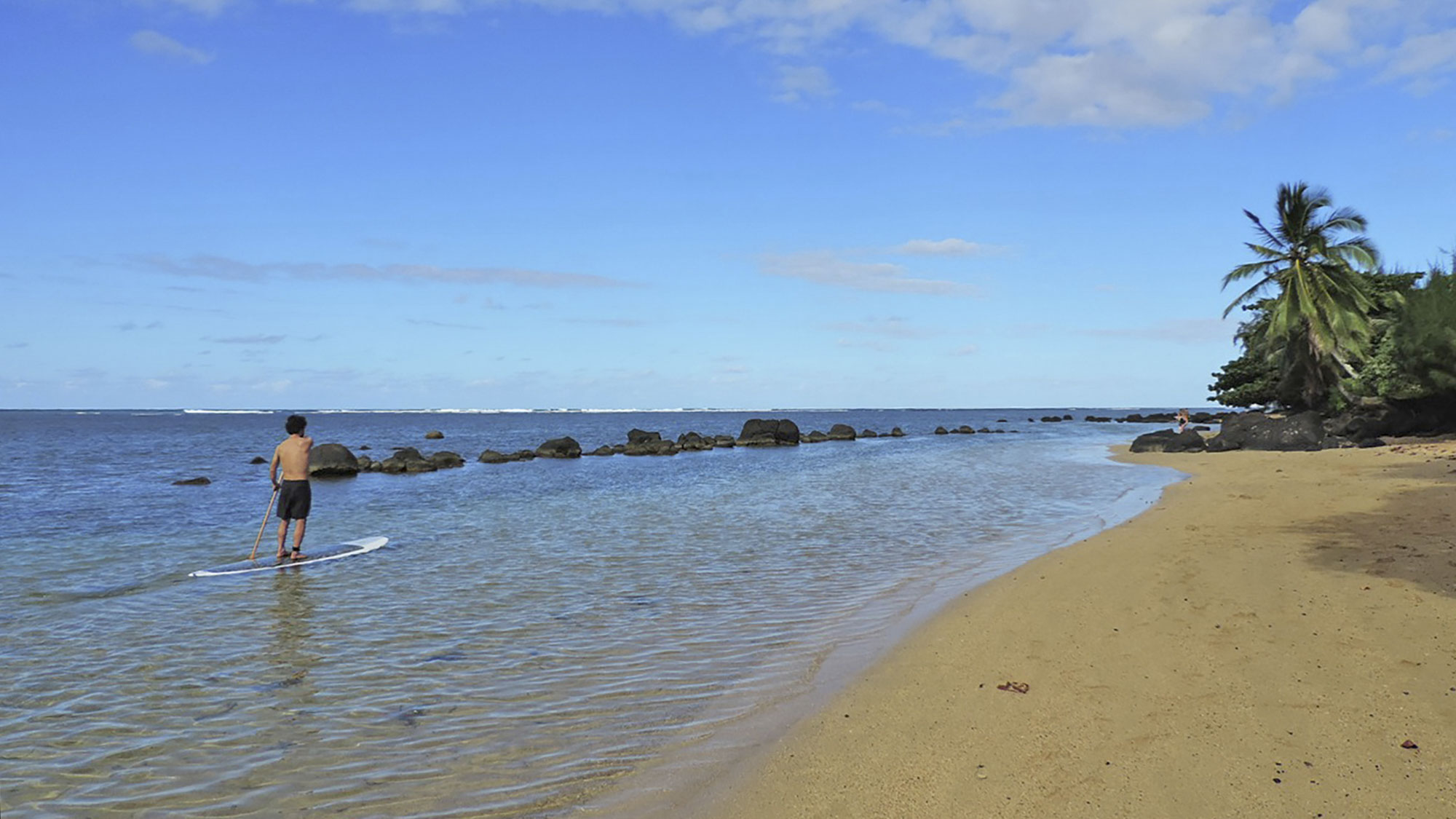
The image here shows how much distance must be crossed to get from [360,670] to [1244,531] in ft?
44.7

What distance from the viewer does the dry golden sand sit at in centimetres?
466

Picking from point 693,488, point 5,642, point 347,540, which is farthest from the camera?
point 693,488

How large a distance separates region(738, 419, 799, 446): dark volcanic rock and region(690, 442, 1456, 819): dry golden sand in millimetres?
56732

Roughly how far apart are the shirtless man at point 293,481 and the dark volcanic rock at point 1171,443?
132 feet

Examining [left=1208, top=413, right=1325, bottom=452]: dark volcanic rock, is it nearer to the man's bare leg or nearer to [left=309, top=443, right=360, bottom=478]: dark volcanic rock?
the man's bare leg

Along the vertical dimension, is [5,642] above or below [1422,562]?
below

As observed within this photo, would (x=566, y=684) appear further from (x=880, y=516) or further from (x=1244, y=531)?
(x=880, y=516)

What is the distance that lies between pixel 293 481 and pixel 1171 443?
135 ft

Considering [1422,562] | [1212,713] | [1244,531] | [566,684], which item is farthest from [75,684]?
[1244,531]

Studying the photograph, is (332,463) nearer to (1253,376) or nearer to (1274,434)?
(1274,434)

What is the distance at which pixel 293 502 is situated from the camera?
15469 millimetres

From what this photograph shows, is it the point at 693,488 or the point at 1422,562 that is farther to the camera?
the point at 693,488

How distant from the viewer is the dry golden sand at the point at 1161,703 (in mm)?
4660

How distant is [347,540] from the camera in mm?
17688
